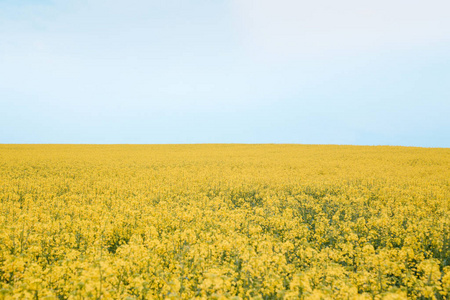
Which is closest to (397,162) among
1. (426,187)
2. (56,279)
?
(426,187)

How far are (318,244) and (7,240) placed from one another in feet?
35.9

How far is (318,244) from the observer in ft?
31.2

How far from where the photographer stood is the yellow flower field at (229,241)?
5500 mm

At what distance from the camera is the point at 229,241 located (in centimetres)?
786

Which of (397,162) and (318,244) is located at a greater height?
(397,162)

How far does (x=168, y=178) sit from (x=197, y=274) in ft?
51.9

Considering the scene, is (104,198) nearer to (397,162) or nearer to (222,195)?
(222,195)

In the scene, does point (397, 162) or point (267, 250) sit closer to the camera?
point (267, 250)

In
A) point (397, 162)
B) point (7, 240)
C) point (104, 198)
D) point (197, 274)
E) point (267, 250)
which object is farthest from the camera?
point (397, 162)

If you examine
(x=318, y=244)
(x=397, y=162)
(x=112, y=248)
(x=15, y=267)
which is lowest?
(x=112, y=248)

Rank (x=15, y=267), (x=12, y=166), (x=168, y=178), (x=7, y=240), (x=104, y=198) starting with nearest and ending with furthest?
(x=15, y=267)
(x=7, y=240)
(x=104, y=198)
(x=168, y=178)
(x=12, y=166)

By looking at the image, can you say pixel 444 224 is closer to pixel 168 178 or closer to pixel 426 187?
pixel 426 187

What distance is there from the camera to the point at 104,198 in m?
14.6

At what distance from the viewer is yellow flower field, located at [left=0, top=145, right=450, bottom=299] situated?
5.50 m
